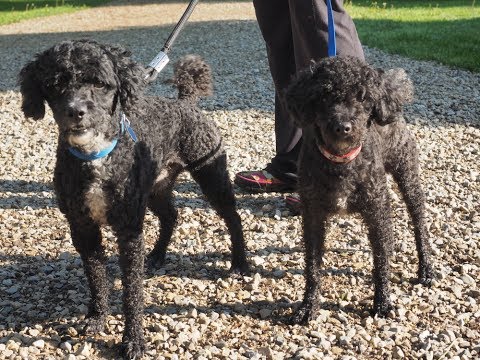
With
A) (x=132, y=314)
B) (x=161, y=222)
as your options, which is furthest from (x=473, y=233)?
(x=132, y=314)

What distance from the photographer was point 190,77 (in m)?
3.99

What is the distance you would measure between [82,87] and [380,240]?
5.93 feet

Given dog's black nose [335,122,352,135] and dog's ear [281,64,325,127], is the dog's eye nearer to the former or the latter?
dog's ear [281,64,325,127]

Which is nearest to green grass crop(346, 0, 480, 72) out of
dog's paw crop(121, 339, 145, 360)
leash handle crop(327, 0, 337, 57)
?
leash handle crop(327, 0, 337, 57)

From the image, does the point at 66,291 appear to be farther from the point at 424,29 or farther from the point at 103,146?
the point at 424,29

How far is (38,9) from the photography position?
2066 cm

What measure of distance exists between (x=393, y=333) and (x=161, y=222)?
178 centimetres

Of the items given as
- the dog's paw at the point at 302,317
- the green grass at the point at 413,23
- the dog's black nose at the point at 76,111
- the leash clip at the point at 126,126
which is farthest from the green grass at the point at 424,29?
the dog's black nose at the point at 76,111

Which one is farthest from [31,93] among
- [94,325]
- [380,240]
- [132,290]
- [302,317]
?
[380,240]

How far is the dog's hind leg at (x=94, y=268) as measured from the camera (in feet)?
10.8

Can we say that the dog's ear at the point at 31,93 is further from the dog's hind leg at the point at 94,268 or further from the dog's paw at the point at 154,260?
the dog's paw at the point at 154,260

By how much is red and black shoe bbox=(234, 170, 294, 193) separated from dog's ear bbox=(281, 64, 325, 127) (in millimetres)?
1968

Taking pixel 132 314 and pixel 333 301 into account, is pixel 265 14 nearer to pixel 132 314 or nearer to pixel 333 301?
pixel 333 301

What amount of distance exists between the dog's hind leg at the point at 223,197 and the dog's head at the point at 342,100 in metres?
0.81
